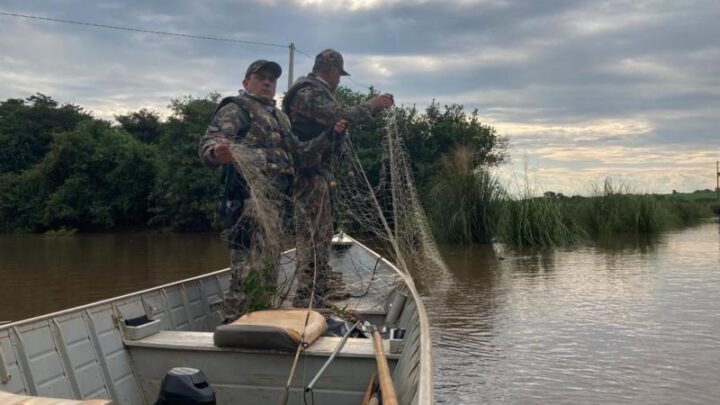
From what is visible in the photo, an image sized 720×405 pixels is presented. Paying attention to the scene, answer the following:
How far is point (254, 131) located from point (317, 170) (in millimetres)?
1172

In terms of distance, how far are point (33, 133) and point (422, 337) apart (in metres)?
48.1

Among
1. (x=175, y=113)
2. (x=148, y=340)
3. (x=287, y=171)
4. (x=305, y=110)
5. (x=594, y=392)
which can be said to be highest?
(x=175, y=113)

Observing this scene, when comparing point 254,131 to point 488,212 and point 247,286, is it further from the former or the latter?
point 488,212

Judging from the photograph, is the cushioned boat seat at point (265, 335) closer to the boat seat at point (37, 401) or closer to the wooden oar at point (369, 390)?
the wooden oar at point (369, 390)

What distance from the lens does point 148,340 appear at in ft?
15.6

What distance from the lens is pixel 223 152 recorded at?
5223mm

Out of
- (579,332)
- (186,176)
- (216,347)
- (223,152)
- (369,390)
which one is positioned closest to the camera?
(369,390)

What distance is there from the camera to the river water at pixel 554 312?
6.21 meters

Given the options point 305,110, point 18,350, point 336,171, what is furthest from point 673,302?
point 18,350

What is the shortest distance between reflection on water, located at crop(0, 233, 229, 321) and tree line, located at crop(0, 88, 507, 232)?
26.5ft

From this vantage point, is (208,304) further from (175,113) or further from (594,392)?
(175,113)

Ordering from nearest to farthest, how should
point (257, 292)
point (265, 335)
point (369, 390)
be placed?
point (369, 390) → point (265, 335) → point (257, 292)

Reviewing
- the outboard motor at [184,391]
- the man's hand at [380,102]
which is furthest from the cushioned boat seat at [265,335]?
the man's hand at [380,102]

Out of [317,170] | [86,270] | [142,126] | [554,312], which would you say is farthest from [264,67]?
[142,126]
